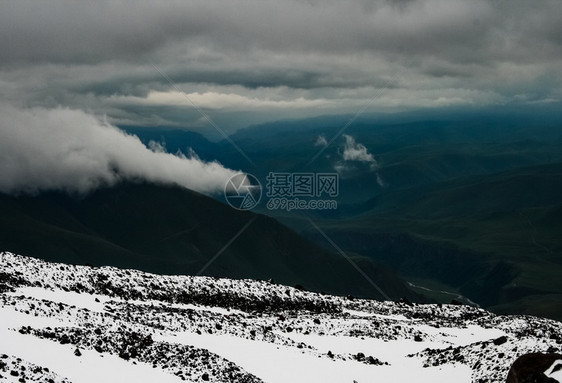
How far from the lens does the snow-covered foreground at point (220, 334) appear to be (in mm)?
30109

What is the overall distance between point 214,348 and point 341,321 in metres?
17.3

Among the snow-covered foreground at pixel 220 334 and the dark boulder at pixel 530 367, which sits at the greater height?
the dark boulder at pixel 530 367

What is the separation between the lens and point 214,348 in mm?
37188

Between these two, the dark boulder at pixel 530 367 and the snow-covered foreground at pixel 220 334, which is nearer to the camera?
the dark boulder at pixel 530 367

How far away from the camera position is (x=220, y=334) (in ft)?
134

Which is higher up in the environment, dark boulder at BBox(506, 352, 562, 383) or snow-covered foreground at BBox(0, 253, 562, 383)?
dark boulder at BBox(506, 352, 562, 383)

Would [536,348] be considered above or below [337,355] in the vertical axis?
above

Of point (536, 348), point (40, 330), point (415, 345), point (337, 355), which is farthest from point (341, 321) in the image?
point (40, 330)

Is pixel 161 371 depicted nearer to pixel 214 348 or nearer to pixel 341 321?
pixel 214 348

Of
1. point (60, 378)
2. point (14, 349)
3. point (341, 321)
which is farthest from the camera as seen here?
point (341, 321)

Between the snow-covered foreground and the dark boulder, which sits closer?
the dark boulder

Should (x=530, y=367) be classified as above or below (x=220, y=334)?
above

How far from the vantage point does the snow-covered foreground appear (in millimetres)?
30109

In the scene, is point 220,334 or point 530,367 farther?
point 220,334
